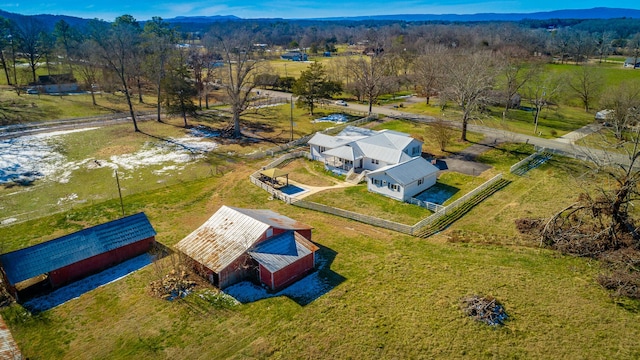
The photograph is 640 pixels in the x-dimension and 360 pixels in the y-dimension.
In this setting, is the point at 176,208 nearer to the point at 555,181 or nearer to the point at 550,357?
the point at 550,357

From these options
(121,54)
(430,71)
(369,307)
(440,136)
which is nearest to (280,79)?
(430,71)

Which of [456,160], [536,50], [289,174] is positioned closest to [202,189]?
[289,174]

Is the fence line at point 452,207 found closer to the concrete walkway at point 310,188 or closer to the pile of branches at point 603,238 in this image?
the pile of branches at point 603,238

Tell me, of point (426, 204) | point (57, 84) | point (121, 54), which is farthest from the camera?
point (57, 84)

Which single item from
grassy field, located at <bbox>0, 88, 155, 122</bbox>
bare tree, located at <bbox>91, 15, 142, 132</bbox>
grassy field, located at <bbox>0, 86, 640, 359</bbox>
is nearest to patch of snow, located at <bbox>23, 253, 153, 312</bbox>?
grassy field, located at <bbox>0, 86, 640, 359</bbox>

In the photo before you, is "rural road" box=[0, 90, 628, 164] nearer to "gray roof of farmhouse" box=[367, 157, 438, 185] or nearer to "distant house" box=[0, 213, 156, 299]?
"gray roof of farmhouse" box=[367, 157, 438, 185]

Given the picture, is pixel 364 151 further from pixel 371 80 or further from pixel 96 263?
pixel 371 80
